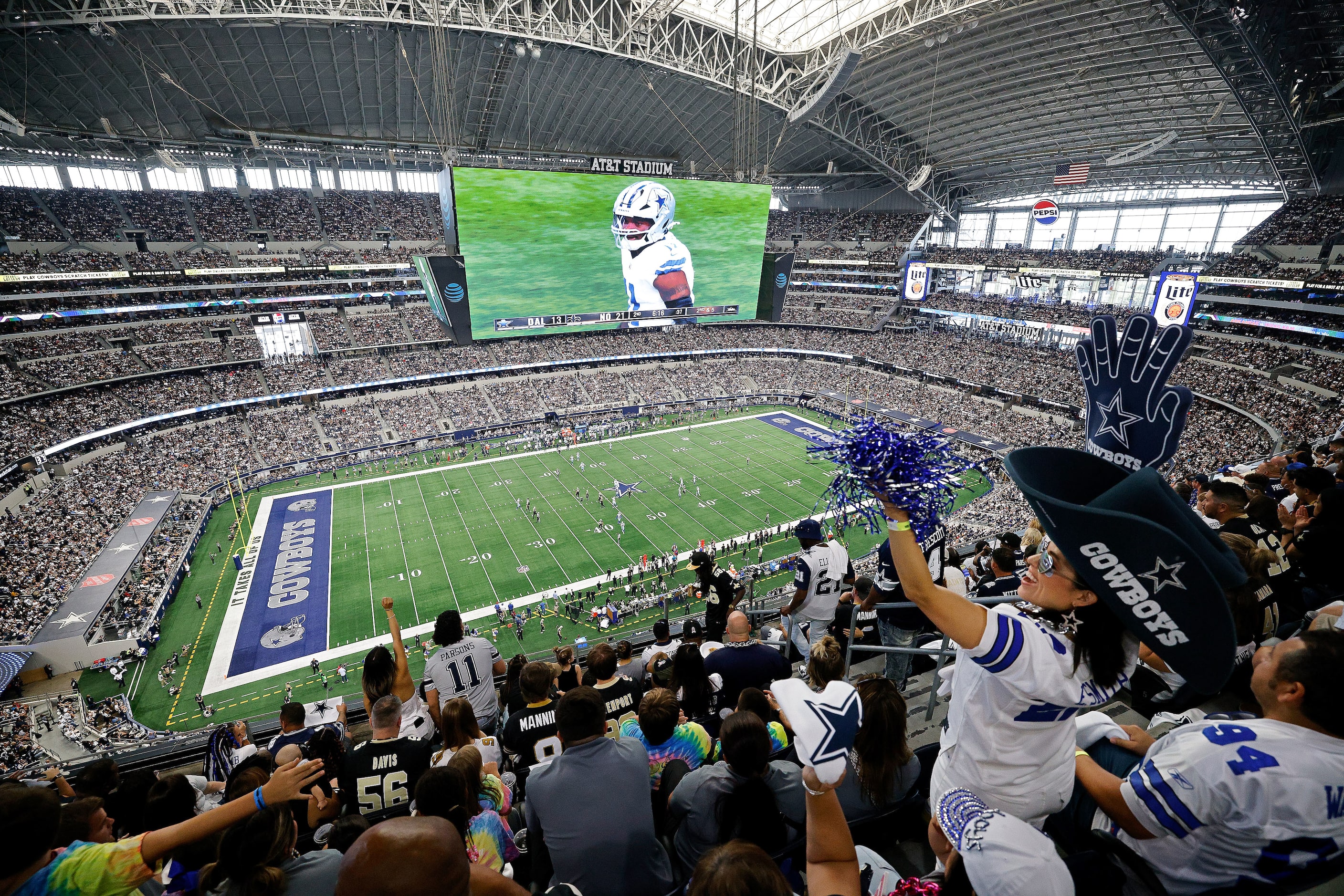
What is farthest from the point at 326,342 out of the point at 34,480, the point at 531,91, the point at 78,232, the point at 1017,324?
the point at 1017,324

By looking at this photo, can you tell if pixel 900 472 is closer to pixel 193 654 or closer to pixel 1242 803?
pixel 1242 803

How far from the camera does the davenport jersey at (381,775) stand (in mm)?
4055

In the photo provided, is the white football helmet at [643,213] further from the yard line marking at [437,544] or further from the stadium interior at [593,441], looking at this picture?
the yard line marking at [437,544]

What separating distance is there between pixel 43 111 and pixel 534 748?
169 feet

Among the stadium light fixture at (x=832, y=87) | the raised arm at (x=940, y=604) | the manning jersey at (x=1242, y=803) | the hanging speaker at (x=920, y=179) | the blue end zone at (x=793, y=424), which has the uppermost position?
the stadium light fixture at (x=832, y=87)

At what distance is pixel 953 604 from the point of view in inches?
91.8

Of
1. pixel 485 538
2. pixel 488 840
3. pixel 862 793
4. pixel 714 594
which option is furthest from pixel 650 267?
pixel 862 793

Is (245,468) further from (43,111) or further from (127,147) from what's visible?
(127,147)

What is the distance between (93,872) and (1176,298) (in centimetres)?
4090

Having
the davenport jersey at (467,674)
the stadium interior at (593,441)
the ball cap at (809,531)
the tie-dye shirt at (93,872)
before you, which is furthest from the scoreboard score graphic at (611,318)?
the tie-dye shirt at (93,872)

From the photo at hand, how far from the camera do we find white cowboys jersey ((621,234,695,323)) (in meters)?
34.7

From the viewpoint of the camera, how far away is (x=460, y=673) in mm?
6230

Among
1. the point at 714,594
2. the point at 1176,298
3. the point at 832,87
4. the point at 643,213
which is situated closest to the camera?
the point at 714,594

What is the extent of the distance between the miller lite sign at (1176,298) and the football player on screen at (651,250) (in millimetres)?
25090
